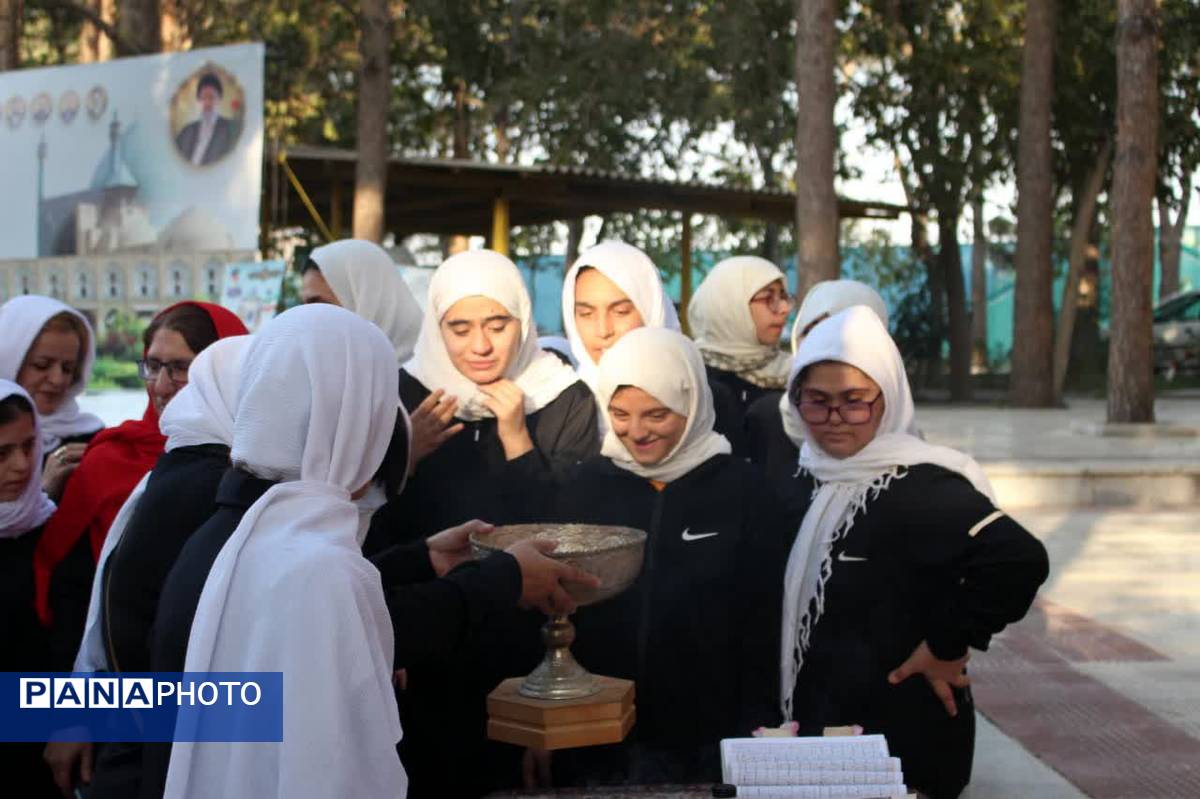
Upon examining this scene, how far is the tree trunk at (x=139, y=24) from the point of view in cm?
1179

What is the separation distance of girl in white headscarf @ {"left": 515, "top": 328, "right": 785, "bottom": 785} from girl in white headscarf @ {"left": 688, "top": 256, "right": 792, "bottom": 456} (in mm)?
1869

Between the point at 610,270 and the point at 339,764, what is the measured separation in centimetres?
240

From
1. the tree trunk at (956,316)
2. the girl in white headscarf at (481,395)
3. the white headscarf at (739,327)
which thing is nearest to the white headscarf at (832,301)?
the white headscarf at (739,327)

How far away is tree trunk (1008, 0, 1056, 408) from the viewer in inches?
634

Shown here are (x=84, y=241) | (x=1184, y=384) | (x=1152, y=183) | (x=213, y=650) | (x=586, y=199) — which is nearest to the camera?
(x=213, y=650)

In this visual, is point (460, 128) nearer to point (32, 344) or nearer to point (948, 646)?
point (32, 344)

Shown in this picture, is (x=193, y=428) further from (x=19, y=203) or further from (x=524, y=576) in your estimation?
(x=19, y=203)

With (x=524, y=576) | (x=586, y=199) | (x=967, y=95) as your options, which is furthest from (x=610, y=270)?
(x=967, y=95)

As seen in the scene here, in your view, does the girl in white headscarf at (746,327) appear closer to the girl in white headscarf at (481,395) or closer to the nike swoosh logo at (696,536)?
the girl in white headscarf at (481,395)

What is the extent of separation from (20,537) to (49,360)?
2.57 feet

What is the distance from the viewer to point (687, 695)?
3.29m

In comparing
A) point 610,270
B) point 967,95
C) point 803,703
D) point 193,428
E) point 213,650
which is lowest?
point 803,703

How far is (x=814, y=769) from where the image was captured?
233 centimetres

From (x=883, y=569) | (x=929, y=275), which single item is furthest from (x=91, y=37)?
(x=883, y=569)
